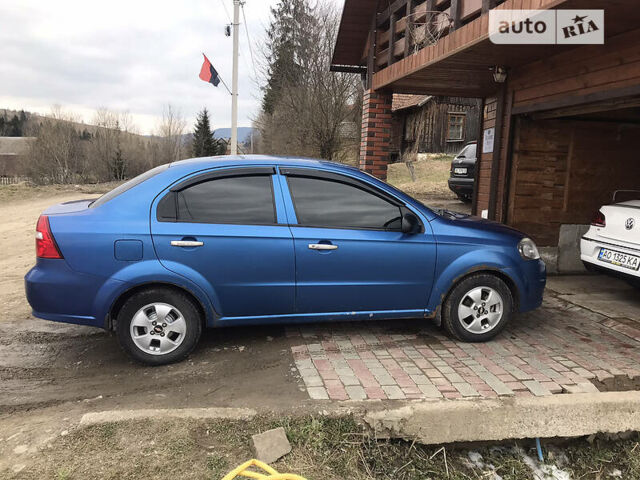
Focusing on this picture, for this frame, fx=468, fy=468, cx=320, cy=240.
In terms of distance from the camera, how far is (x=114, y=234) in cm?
351

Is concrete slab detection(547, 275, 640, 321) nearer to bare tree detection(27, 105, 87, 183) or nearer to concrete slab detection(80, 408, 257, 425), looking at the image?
concrete slab detection(80, 408, 257, 425)

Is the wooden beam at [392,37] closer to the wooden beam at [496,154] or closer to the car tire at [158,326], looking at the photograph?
the wooden beam at [496,154]

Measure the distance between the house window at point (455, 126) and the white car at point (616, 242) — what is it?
78.5ft

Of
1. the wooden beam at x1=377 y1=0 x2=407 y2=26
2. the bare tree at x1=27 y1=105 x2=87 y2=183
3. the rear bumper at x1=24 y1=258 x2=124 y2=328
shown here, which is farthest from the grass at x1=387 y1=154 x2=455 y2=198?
the bare tree at x1=27 y1=105 x2=87 y2=183

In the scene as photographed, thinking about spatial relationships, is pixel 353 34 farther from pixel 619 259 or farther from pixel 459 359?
pixel 459 359

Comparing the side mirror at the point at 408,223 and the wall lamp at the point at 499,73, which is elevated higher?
the wall lamp at the point at 499,73

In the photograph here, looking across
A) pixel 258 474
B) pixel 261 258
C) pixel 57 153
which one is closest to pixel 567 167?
pixel 261 258

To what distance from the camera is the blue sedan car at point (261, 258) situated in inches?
138

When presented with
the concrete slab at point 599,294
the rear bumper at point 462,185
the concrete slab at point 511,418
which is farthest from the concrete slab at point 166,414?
the rear bumper at point 462,185

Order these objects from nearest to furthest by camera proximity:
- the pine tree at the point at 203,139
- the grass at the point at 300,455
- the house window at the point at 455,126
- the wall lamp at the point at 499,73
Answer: the grass at the point at 300,455 < the wall lamp at the point at 499,73 < the house window at the point at 455,126 < the pine tree at the point at 203,139

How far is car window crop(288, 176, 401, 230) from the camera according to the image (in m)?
3.94

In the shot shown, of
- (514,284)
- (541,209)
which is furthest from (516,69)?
(514,284)

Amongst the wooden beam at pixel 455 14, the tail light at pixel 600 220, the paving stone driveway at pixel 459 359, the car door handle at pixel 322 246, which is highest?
the wooden beam at pixel 455 14

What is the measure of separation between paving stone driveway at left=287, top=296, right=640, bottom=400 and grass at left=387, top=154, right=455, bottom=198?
1113 cm
